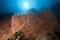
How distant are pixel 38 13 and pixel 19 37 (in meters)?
0.58

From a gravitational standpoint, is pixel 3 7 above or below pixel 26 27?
above

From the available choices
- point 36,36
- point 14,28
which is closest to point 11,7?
point 14,28

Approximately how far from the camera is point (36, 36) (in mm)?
3121

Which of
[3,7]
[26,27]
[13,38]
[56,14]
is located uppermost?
[3,7]

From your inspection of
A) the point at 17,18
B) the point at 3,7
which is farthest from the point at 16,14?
A: the point at 3,7

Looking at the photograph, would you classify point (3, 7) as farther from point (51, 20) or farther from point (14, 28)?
point (51, 20)

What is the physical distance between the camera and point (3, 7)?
3311mm

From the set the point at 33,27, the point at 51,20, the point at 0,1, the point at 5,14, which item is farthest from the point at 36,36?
the point at 0,1

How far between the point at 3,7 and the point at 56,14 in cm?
104

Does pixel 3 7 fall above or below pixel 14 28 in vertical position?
above

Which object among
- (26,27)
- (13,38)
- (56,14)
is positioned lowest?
(13,38)

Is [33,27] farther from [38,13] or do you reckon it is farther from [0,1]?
[0,1]

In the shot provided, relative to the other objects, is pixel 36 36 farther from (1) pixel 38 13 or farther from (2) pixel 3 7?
(2) pixel 3 7

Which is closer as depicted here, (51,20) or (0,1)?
(51,20)
